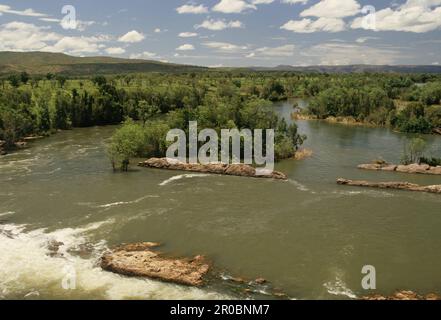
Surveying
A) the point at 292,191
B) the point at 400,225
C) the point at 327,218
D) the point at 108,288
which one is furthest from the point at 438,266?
the point at 108,288

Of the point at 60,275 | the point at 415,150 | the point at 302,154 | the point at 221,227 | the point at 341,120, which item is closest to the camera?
the point at 60,275

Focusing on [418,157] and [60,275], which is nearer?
[60,275]

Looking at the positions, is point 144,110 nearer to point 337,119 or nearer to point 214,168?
point 214,168

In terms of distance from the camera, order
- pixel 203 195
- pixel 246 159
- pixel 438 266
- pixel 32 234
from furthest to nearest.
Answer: pixel 246 159 → pixel 203 195 → pixel 32 234 → pixel 438 266

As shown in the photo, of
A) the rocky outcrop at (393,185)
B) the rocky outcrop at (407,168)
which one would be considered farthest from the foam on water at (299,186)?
the rocky outcrop at (407,168)

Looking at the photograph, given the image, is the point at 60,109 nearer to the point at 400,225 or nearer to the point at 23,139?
the point at 23,139

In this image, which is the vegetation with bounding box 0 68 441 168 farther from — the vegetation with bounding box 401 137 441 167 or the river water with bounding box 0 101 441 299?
the vegetation with bounding box 401 137 441 167

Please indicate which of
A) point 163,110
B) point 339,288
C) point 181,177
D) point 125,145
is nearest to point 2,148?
point 125,145
